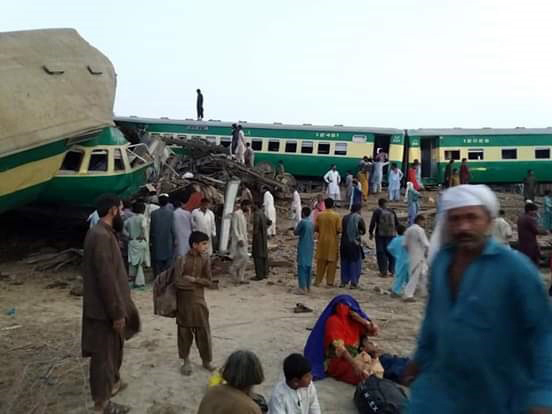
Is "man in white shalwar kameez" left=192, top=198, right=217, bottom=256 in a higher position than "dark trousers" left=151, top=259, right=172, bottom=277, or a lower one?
higher

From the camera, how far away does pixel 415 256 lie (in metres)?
11.2

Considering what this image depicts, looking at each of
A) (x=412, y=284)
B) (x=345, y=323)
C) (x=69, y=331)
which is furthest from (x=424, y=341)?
(x=412, y=284)

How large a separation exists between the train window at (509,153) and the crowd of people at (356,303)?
15537mm

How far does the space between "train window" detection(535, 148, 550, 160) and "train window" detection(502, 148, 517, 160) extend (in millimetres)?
908

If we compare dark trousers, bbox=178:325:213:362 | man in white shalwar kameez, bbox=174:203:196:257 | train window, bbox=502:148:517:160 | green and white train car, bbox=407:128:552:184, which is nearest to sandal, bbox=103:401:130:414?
dark trousers, bbox=178:325:213:362

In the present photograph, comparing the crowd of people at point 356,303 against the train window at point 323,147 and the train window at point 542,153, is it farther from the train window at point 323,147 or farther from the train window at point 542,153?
the train window at point 542,153

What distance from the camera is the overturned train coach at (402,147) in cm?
2745

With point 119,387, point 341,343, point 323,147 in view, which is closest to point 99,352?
point 119,387

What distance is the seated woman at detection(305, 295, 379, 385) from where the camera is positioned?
6.73 m

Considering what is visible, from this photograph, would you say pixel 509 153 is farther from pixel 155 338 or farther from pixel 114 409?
pixel 114 409

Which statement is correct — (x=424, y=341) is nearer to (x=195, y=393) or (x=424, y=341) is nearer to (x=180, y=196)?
(x=195, y=393)

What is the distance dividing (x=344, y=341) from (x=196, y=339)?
1.61 metres

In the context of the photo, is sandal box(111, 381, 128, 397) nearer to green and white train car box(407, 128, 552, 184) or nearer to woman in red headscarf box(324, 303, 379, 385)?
woman in red headscarf box(324, 303, 379, 385)

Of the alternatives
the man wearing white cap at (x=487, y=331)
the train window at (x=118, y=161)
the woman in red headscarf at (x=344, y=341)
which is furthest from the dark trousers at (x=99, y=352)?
the train window at (x=118, y=161)
